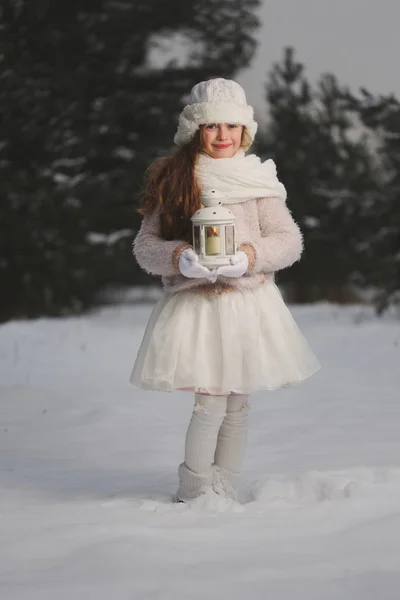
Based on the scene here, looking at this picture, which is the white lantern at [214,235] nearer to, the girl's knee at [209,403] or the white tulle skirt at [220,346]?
the white tulle skirt at [220,346]

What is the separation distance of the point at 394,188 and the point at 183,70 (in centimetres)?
677

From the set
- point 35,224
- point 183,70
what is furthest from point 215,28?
point 35,224

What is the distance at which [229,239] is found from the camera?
13.5ft

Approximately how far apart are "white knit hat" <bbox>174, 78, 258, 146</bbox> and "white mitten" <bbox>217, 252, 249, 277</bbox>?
61cm

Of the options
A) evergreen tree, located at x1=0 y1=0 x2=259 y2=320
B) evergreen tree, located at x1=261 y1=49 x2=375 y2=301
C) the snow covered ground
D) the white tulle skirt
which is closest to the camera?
the snow covered ground

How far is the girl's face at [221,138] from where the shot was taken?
14.4ft

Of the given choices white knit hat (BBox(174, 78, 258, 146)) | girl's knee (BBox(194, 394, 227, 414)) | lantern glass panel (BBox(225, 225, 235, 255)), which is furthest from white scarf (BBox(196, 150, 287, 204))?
girl's knee (BBox(194, 394, 227, 414))

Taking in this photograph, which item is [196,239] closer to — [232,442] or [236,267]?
[236,267]

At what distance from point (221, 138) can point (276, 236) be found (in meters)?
0.47

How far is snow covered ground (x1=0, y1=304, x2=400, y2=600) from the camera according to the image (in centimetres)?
326

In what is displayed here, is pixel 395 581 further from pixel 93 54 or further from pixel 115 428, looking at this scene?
pixel 93 54

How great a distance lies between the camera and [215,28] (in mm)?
19234

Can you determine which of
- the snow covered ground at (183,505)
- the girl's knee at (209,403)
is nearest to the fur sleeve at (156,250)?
the girl's knee at (209,403)

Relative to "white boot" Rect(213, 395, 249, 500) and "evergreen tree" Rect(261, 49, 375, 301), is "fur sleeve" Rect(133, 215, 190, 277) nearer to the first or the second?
"white boot" Rect(213, 395, 249, 500)
